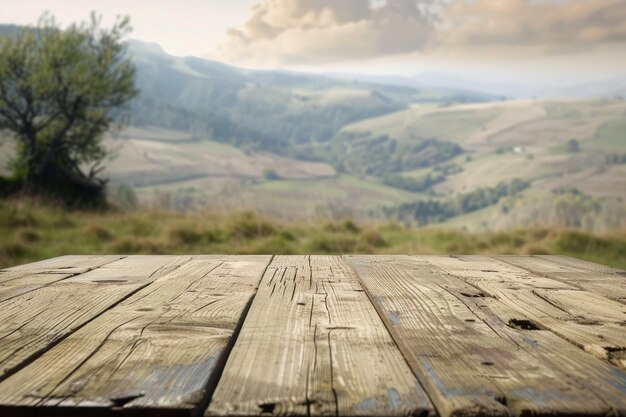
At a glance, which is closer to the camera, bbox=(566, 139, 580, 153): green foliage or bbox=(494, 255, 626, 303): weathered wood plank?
bbox=(494, 255, 626, 303): weathered wood plank

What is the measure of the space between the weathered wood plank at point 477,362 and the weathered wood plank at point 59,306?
0.66m

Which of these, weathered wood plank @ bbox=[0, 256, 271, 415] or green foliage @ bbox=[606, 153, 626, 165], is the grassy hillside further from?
weathered wood plank @ bbox=[0, 256, 271, 415]

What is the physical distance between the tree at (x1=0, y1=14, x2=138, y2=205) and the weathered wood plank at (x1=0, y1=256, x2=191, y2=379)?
14.3 meters

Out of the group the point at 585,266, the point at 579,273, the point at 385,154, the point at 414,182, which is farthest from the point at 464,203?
the point at 579,273

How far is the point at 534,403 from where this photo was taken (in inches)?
28.4

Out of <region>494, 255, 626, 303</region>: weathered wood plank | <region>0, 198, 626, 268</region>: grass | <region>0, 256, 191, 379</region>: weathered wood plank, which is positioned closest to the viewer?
<region>0, 256, 191, 379</region>: weathered wood plank

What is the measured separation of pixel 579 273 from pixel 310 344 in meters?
1.32

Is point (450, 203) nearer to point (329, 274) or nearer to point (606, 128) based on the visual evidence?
point (606, 128)

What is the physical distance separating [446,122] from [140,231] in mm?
98620

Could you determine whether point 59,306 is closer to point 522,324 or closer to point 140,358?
point 140,358

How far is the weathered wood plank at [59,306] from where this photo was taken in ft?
3.25

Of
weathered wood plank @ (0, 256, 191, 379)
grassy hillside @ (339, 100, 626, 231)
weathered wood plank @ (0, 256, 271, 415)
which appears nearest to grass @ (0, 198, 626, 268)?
weathered wood plank @ (0, 256, 191, 379)

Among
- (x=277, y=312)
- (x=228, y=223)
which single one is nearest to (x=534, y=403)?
(x=277, y=312)

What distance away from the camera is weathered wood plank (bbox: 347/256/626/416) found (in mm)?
719
